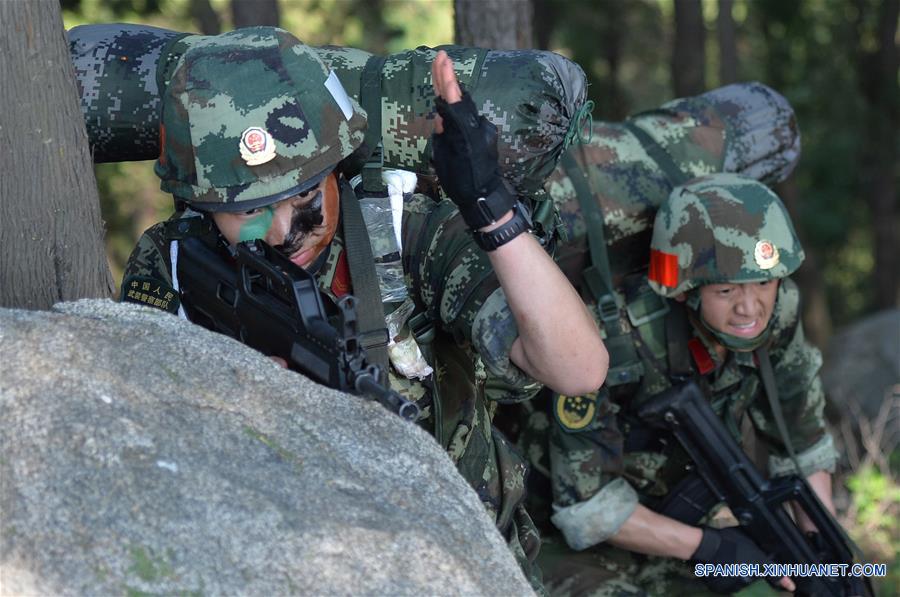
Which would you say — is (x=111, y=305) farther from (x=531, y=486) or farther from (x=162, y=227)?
(x=531, y=486)

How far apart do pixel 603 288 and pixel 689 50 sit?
2.94 metres

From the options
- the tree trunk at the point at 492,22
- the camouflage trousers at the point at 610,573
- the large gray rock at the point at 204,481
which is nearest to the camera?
the large gray rock at the point at 204,481

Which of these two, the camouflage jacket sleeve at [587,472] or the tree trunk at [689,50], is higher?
the tree trunk at [689,50]

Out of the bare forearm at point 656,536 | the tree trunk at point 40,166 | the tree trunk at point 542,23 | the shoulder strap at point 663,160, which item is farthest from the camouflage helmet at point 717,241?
the tree trunk at point 542,23

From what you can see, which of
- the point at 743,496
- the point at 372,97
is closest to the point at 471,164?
the point at 372,97

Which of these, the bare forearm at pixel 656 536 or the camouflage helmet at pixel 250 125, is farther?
the bare forearm at pixel 656 536

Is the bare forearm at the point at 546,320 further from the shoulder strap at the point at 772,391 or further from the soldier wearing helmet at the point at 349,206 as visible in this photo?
the shoulder strap at the point at 772,391

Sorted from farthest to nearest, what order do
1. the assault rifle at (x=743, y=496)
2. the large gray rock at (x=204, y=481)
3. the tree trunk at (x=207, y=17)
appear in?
the tree trunk at (x=207, y=17) → the assault rifle at (x=743, y=496) → the large gray rock at (x=204, y=481)

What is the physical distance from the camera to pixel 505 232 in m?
2.21

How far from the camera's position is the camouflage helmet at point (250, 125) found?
7.75ft

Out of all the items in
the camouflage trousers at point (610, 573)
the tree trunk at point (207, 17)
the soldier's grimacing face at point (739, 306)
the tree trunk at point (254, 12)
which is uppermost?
the tree trunk at point (254, 12)

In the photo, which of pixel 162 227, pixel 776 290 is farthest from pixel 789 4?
pixel 162 227

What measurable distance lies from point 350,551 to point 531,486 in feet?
7.62

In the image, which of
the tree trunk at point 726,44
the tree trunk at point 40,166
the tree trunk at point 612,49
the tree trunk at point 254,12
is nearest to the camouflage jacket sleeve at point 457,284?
the tree trunk at point 40,166
